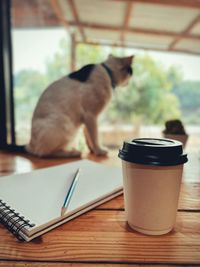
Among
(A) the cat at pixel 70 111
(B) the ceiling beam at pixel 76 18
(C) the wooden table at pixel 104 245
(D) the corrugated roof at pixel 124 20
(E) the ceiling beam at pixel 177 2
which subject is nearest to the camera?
(C) the wooden table at pixel 104 245

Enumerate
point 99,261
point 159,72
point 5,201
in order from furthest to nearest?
point 159,72 < point 5,201 < point 99,261

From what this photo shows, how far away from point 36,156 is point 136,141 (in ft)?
2.17

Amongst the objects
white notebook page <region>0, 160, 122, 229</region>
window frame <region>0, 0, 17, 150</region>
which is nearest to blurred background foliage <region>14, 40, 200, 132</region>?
window frame <region>0, 0, 17, 150</region>

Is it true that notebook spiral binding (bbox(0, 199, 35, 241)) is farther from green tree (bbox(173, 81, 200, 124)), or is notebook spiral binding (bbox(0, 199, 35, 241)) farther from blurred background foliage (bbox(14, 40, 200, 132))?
green tree (bbox(173, 81, 200, 124))

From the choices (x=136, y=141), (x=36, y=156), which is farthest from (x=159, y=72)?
(x=136, y=141)

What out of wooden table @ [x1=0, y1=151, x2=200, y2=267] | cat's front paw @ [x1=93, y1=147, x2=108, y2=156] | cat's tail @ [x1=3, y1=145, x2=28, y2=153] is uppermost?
cat's tail @ [x1=3, y1=145, x2=28, y2=153]

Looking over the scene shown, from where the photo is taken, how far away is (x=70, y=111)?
3.26 ft

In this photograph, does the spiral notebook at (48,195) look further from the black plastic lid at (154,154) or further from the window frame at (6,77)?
the window frame at (6,77)

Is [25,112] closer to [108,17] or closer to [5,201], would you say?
[108,17]

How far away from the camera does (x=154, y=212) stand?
1.14 feet

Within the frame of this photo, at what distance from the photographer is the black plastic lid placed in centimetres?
33

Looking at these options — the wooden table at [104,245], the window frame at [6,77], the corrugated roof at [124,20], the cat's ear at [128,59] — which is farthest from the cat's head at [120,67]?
the wooden table at [104,245]

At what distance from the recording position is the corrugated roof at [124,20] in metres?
1.44

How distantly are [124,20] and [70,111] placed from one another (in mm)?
1071
